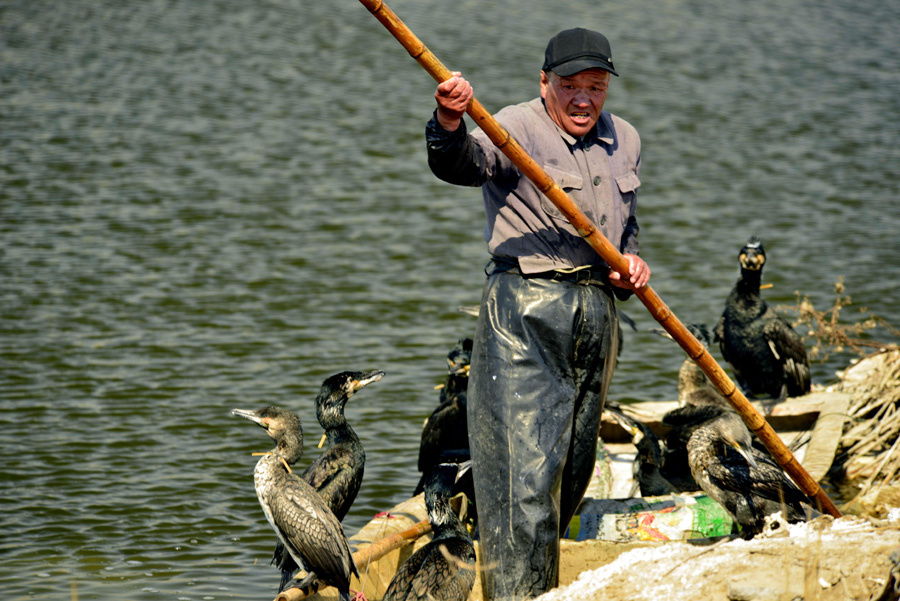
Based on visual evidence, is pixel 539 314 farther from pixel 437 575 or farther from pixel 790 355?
pixel 790 355

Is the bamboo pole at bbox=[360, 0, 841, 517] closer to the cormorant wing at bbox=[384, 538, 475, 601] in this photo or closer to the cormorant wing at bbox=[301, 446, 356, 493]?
the cormorant wing at bbox=[384, 538, 475, 601]

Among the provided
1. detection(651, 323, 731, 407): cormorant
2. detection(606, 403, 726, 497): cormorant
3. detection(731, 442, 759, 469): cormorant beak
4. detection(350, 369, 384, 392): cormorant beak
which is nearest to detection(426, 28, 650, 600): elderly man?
detection(350, 369, 384, 392): cormorant beak

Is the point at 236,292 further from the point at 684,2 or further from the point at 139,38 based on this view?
the point at 684,2

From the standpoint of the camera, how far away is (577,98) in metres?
4.43

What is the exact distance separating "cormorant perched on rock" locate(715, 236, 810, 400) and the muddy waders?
12.7ft

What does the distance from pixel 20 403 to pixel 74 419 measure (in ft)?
1.91

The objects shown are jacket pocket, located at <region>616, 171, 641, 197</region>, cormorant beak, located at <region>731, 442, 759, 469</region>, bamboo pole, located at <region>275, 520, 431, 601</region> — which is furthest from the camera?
cormorant beak, located at <region>731, 442, 759, 469</region>

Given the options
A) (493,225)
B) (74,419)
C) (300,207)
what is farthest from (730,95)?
(493,225)

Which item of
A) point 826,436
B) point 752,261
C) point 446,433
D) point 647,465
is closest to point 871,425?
point 826,436

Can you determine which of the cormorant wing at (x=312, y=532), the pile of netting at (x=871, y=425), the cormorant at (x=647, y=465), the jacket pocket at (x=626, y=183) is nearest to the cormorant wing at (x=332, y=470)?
the cormorant wing at (x=312, y=532)

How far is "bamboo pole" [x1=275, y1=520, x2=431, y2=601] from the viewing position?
15.8 feet

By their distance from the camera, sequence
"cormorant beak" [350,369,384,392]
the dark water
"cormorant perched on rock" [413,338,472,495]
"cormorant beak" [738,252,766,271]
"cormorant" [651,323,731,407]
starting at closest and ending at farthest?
"cormorant beak" [350,369,384,392] < "cormorant perched on rock" [413,338,472,495] < "cormorant" [651,323,731,407] < the dark water < "cormorant beak" [738,252,766,271]

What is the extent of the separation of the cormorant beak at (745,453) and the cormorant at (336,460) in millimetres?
1741

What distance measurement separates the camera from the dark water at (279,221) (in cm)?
761
